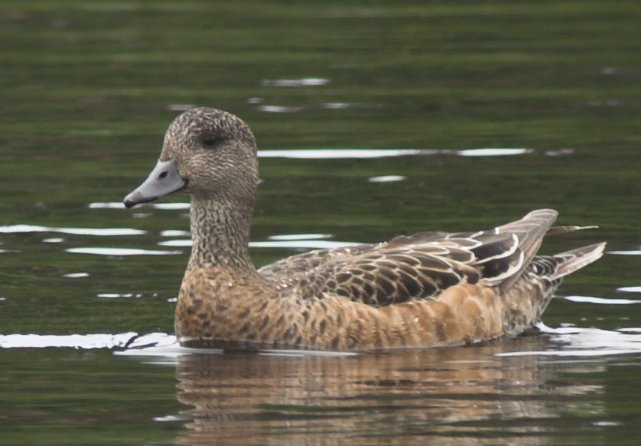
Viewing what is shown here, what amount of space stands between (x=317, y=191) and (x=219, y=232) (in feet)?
11.2

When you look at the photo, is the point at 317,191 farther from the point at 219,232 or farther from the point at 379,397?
the point at 379,397

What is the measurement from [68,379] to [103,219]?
4143 millimetres

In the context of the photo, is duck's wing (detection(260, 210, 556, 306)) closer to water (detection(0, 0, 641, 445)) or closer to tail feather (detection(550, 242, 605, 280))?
→ tail feather (detection(550, 242, 605, 280))

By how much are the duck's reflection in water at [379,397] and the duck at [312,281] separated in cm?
21

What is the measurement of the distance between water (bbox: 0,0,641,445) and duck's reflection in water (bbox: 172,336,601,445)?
2 cm

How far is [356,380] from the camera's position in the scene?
11641mm

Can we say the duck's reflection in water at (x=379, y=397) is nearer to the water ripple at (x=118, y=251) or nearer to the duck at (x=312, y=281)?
the duck at (x=312, y=281)

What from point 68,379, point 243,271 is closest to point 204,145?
point 243,271

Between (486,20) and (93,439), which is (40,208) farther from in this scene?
(486,20)

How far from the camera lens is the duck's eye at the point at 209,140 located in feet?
42.3

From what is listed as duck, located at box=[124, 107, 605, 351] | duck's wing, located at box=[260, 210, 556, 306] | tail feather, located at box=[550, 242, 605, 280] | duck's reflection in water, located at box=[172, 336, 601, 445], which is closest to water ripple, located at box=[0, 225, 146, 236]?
duck, located at box=[124, 107, 605, 351]

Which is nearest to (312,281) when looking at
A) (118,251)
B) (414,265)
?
(414,265)

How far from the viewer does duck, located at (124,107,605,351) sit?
1255cm

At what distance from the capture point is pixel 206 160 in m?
A: 12.9
